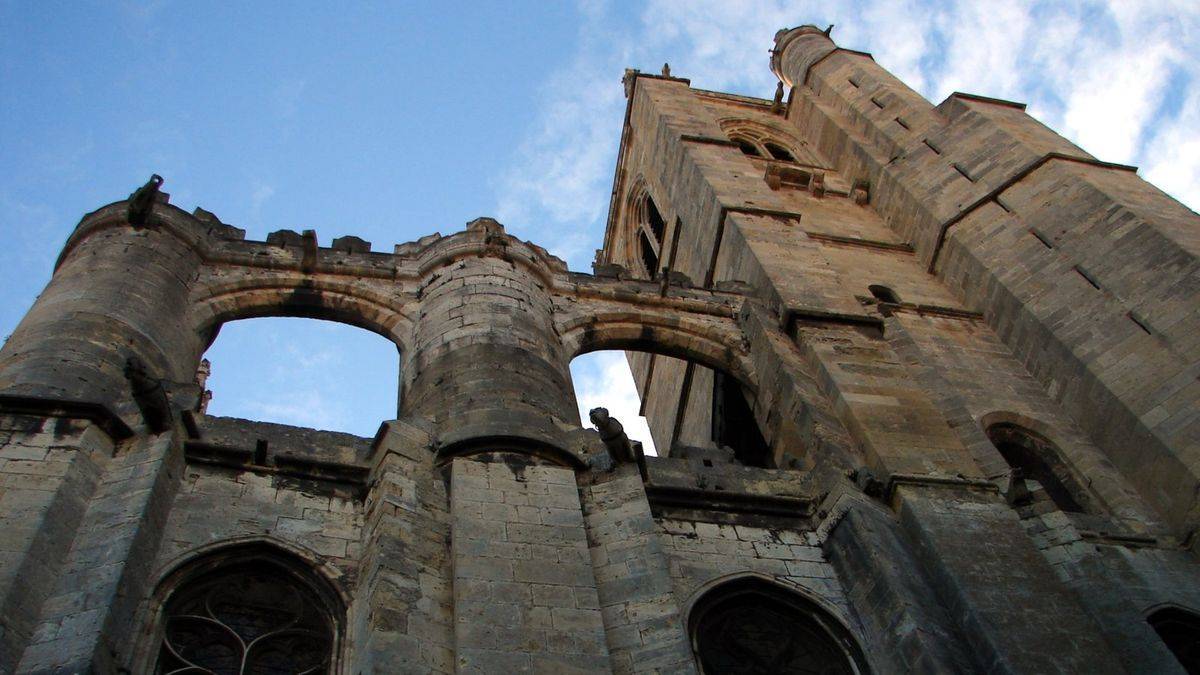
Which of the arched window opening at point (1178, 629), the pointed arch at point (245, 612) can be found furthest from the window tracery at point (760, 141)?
the pointed arch at point (245, 612)

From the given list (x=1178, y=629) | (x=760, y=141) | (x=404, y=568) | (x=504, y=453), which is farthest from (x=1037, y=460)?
(x=760, y=141)

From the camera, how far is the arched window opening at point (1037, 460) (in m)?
10.6

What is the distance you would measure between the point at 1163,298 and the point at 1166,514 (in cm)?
231

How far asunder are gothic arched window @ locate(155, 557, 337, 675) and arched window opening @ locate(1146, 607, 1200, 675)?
5.98 metres

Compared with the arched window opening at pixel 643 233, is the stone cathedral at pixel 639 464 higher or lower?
lower

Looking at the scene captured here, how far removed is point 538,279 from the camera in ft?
39.0

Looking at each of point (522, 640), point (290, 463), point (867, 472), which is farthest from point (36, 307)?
point (867, 472)

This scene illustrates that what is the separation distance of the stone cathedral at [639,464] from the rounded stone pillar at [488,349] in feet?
0.12

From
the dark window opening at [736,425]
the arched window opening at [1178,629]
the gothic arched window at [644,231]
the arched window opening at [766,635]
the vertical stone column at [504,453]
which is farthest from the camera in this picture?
the gothic arched window at [644,231]

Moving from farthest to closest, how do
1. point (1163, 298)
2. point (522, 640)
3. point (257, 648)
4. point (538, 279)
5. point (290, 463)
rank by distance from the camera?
point (538, 279), point (1163, 298), point (290, 463), point (257, 648), point (522, 640)

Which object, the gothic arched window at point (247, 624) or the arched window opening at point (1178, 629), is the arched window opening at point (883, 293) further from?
the gothic arched window at point (247, 624)

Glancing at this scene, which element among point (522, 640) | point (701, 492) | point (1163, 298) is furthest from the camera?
point (1163, 298)

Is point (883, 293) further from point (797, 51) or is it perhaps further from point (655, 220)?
point (797, 51)

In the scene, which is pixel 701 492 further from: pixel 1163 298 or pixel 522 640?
pixel 1163 298
